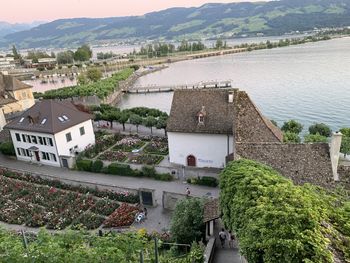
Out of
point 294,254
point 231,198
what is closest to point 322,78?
point 231,198

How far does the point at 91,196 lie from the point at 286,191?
2066 cm

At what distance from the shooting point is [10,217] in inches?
1050

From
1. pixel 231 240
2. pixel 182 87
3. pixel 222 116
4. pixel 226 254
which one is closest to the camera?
pixel 226 254

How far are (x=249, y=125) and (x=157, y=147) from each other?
15.3m

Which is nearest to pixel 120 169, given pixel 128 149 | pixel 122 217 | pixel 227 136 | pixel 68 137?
pixel 128 149

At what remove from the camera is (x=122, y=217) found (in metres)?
25.6

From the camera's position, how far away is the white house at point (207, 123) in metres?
30.6

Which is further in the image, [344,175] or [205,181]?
[205,181]

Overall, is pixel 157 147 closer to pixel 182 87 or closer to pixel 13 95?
pixel 13 95

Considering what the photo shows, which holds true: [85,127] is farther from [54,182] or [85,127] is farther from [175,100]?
[175,100]

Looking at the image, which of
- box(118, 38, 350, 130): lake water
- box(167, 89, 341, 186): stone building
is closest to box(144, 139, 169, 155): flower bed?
box(167, 89, 341, 186): stone building

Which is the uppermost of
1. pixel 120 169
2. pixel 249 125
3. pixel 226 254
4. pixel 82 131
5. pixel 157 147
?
pixel 249 125

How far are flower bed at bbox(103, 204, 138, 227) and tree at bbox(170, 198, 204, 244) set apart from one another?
5.66 metres

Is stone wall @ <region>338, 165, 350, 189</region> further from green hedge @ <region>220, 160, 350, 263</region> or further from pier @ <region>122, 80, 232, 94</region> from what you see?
pier @ <region>122, 80, 232, 94</region>
